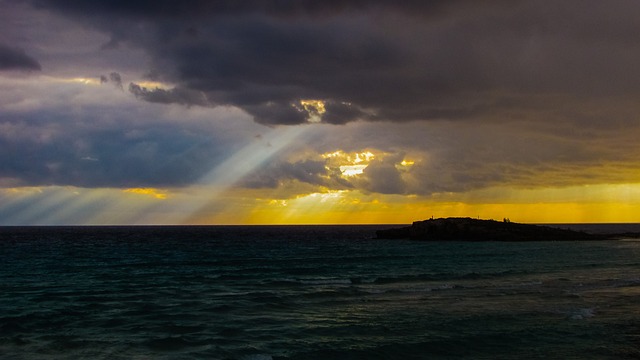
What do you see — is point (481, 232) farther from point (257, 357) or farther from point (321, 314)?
point (257, 357)

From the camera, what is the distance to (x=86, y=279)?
49219 mm

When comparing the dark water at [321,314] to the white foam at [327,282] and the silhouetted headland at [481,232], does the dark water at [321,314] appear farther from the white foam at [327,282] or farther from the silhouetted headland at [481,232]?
the silhouetted headland at [481,232]

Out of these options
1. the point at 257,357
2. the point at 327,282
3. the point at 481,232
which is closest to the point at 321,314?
the point at 257,357

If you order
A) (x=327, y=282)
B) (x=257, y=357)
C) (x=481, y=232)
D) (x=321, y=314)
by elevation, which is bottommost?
(x=257, y=357)

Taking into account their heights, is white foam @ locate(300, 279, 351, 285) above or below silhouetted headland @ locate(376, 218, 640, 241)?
below

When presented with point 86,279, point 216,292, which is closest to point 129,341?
point 216,292

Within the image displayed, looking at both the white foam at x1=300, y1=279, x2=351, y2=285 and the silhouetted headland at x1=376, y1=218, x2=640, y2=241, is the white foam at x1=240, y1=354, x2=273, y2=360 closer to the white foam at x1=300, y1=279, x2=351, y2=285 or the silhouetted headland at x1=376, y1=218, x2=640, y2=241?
the white foam at x1=300, y1=279, x2=351, y2=285

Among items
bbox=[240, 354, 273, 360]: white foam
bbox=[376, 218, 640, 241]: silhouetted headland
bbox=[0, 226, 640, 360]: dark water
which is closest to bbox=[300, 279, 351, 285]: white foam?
bbox=[0, 226, 640, 360]: dark water

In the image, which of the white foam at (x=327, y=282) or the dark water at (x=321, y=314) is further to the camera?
the white foam at (x=327, y=282)

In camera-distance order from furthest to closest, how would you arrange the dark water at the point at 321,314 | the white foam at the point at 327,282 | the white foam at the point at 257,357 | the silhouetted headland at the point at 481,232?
A: the silhouetted headland at the point at 481,232
the white foam at the point at 327,282
the dark water at the point at 321,314
the white foam at the point at 257,357

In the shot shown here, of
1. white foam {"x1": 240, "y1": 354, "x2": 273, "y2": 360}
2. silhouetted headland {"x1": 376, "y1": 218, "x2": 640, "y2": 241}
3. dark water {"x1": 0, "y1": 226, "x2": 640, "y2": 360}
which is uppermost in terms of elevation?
silhouetted headland {"x1": 376, "y1": 218, "x2": 640, "y2": 241}

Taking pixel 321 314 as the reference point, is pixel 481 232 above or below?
above

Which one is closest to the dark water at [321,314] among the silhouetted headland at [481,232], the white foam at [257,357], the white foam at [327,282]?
the white foam at [257,357]

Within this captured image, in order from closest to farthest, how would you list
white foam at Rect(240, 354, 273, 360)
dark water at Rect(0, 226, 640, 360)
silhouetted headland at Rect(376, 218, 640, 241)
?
white foam at Rect(240, 354, 273, 360) → dark water at Rect(0, 226, 640, 360) → silhouetted headland at Rect(376, 218, 640, 241)
